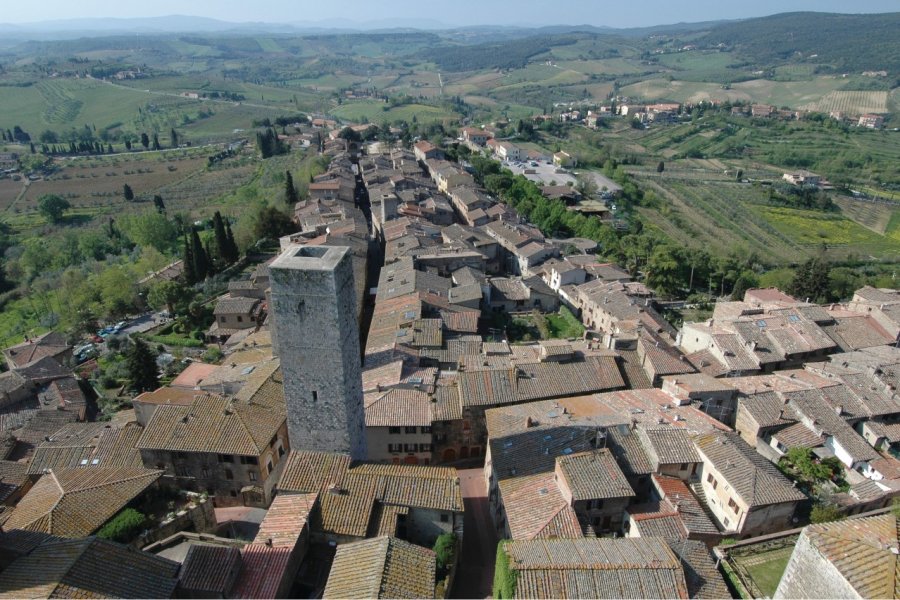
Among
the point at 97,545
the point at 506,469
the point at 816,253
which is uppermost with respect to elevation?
the point at 97,545

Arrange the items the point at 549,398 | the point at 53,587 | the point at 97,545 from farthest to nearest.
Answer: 1. the point at 549,398
2. the point at 97,545
3. the point at 53,587

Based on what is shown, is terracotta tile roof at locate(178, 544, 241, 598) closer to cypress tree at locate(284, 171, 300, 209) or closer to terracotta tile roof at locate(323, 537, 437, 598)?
terracotta tile roof at locate(323, 537, 437, 598)

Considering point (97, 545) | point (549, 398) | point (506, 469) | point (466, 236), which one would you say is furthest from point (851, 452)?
point (466, 236)

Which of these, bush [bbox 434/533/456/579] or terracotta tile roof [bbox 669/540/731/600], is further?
bush [bbox 434/533/456/579]

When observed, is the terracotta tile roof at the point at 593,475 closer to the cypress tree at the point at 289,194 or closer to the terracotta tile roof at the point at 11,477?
the terracotta tile roof at the point at 11,477

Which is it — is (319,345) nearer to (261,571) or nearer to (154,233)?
(261,571)

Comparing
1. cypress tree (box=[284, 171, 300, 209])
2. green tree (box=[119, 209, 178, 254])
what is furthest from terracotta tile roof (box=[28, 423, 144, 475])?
green tree (box=[119, 209, 178, 254])

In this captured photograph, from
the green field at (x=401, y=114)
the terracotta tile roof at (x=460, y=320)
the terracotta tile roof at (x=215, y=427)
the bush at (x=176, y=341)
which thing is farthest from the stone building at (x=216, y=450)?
the green field at (x=401, y=114)

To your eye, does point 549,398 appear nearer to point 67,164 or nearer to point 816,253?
point 816,253
